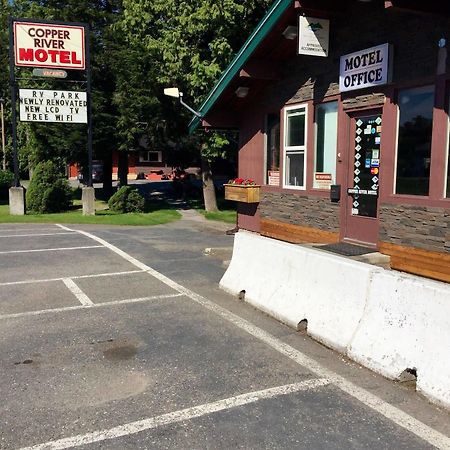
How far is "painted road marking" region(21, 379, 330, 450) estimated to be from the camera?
343 cm

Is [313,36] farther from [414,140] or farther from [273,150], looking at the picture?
[273,150]

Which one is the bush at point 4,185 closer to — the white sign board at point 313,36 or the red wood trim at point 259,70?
the red wood trim at point 259,70

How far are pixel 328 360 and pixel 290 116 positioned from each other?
21.2ft

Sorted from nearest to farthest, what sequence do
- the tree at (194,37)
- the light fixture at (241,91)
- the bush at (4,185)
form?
the light fixture at (241,91)
the tree at (194,37)
the bush at (4,185)

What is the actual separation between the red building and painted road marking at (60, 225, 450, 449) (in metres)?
2.90

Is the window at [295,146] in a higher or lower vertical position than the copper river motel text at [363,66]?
lower

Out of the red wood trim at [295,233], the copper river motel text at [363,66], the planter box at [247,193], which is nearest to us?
the copper river motel text at [363,66]

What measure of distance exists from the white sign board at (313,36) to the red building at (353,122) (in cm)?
2

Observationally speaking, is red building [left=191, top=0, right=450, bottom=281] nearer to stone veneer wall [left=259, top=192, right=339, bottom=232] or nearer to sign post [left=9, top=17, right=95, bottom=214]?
stone veneer wall [left=259, top=192, right=339, bottom=232]

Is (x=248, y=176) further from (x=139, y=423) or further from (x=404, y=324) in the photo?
(x=139, y=423)

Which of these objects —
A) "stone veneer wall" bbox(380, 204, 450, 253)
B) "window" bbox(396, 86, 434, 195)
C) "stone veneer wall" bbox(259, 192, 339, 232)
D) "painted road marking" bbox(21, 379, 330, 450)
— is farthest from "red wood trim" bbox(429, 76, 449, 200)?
"painted road marking" bbox(21, 379, 330, 450)

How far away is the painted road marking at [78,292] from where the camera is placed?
708 centimetres

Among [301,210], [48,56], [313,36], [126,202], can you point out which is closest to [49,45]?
[48,56]

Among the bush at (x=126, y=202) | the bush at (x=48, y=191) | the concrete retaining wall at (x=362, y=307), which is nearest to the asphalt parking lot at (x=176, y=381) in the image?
the concrete retaining wall at (x=362, y=307)
